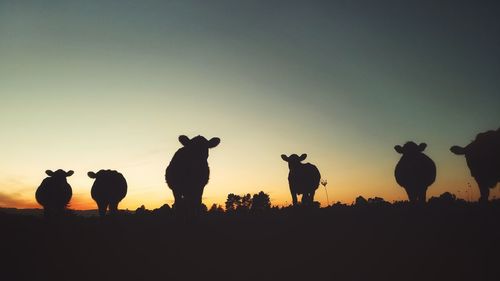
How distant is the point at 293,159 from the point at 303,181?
242 cm

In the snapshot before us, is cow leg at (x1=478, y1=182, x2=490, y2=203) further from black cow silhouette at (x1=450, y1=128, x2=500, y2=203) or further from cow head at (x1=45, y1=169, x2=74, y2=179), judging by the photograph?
cow head at (x1=45, y1=169, x2=74, y2=179)

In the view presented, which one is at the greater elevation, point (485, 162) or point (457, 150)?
point (457, 150)

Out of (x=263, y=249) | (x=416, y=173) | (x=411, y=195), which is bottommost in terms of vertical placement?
(x=263, y=249)

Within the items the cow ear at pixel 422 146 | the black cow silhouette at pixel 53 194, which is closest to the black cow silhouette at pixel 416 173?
the cow ear at pixel 422 146

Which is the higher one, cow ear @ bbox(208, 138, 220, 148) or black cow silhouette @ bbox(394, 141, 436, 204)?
cow ear @ bbox(208, 138, 220, 148)

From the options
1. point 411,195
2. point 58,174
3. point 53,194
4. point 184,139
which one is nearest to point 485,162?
point 411,195

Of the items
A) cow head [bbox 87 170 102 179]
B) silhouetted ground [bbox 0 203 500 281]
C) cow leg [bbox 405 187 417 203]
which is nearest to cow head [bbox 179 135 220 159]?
silhouetted ground [bbox 0 203 500 281]

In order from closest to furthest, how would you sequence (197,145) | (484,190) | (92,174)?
(197,145) → (484,190) → (92,174)

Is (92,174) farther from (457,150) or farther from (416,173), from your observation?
(457,150)

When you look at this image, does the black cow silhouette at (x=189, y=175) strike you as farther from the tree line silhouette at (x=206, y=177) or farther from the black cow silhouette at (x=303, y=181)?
the black cow silhouette at (x=303, y=181)

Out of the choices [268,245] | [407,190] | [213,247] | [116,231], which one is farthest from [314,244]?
[407,190]

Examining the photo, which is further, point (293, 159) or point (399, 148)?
point (293, 159)

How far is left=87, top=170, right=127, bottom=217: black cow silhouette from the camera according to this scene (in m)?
17.6

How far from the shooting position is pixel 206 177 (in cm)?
1166
